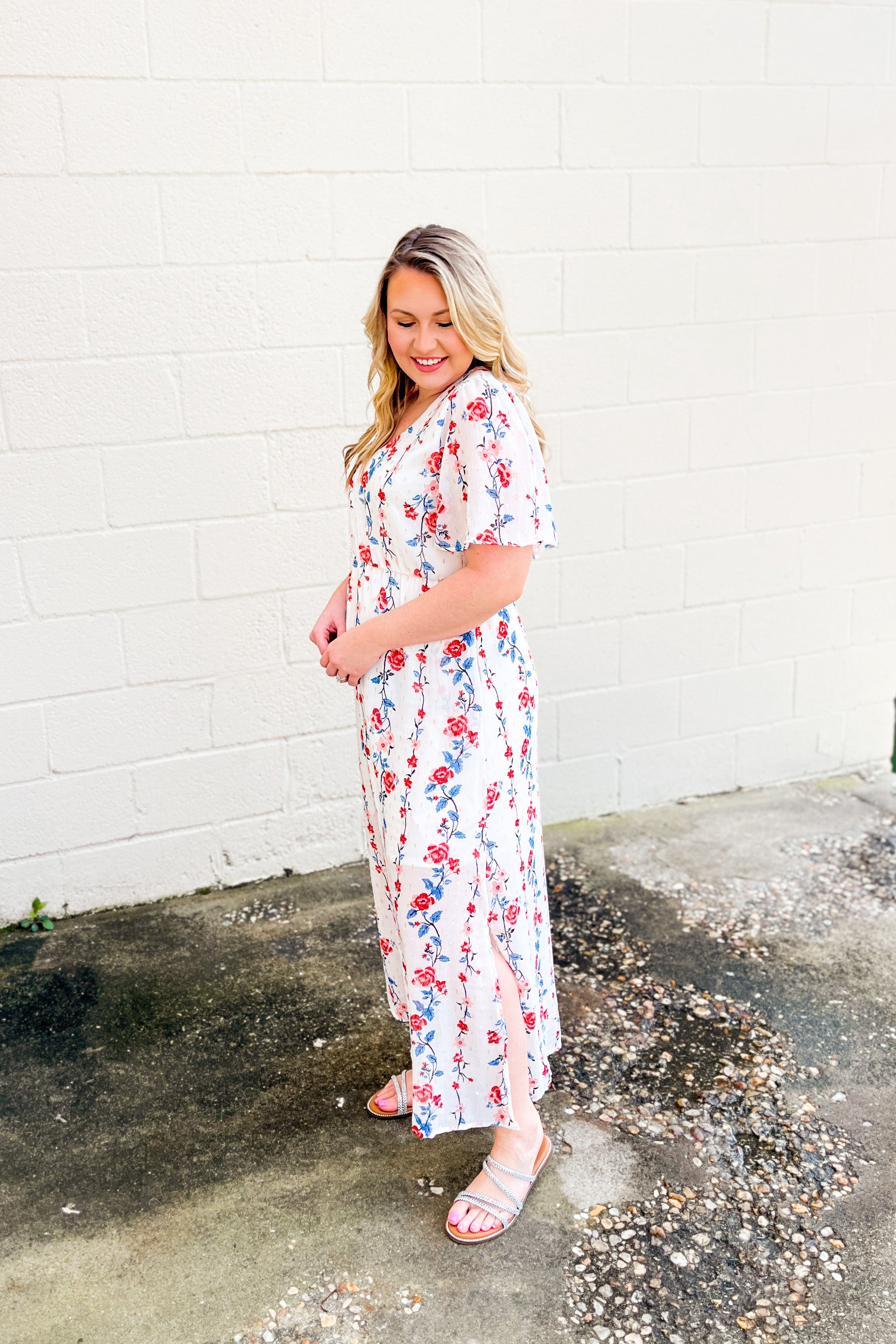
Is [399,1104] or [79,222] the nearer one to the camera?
[399,1104]

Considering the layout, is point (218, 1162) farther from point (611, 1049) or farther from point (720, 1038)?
point (720, 1038)

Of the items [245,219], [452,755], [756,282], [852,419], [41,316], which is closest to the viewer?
[452,755]

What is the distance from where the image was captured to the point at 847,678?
3.71 m

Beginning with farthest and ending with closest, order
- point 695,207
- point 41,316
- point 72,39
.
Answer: point 695,207 < point 41,316 < point 72,39

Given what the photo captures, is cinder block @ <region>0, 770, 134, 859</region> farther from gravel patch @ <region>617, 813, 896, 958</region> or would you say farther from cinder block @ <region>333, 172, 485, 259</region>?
cinder block @ <region>333, 172, 485, 259</region>

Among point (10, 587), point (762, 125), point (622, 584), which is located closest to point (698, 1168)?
point (622, 584)

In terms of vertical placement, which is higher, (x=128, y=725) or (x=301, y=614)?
(x=301, y=614)

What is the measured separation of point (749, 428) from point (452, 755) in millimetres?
2010

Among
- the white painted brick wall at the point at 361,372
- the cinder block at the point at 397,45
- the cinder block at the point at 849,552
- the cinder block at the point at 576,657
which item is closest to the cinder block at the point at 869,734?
the white painted brick wall at the point at 361,372

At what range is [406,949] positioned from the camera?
1811 mm

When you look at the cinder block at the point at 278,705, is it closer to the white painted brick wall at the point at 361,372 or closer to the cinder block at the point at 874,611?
the white painted brick wall at the point at 361,372

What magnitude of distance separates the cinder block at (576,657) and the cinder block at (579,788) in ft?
0.76

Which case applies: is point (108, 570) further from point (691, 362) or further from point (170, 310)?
point (691, 362)

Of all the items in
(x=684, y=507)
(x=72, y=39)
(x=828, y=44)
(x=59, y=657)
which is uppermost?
(x=828, y=44)
